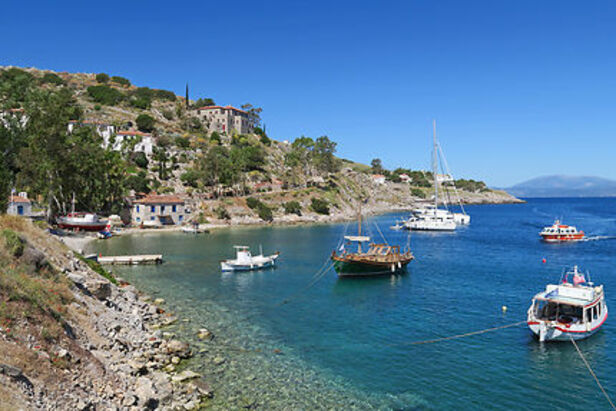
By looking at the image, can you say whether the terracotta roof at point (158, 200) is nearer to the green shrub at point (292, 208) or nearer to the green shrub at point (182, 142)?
the green shrub at point (292, 208)

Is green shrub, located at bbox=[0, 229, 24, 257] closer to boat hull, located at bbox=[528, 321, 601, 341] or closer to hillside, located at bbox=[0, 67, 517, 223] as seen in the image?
boat hull, located at bbox=[528, 321, 601, 341]

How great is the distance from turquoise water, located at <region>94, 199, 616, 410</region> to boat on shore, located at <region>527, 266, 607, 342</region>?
0.85 metres

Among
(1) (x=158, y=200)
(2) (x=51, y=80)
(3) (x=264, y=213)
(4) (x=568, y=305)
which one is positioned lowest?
(4) (x=568, y=305)

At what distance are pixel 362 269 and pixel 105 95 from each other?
5839 inches

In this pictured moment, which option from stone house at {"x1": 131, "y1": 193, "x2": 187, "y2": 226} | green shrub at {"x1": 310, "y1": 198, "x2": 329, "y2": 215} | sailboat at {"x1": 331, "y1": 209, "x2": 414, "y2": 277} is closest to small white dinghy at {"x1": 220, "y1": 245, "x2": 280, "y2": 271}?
sailboat at {"x1": 331, "y1": 209, "x2": 414, "y2": 277}

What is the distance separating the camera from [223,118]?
558ft

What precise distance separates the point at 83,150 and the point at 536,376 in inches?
3032

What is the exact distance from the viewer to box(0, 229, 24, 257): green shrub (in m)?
22.4

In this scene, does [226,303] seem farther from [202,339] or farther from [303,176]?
[303,176]

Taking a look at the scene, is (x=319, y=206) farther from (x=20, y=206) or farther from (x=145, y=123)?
(x=20, y=206)

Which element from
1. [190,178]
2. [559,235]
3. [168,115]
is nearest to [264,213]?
[190,178]

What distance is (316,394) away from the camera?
62.9 ft

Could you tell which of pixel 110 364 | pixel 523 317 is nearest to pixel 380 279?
pixel 523 317

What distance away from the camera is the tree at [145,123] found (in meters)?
138
